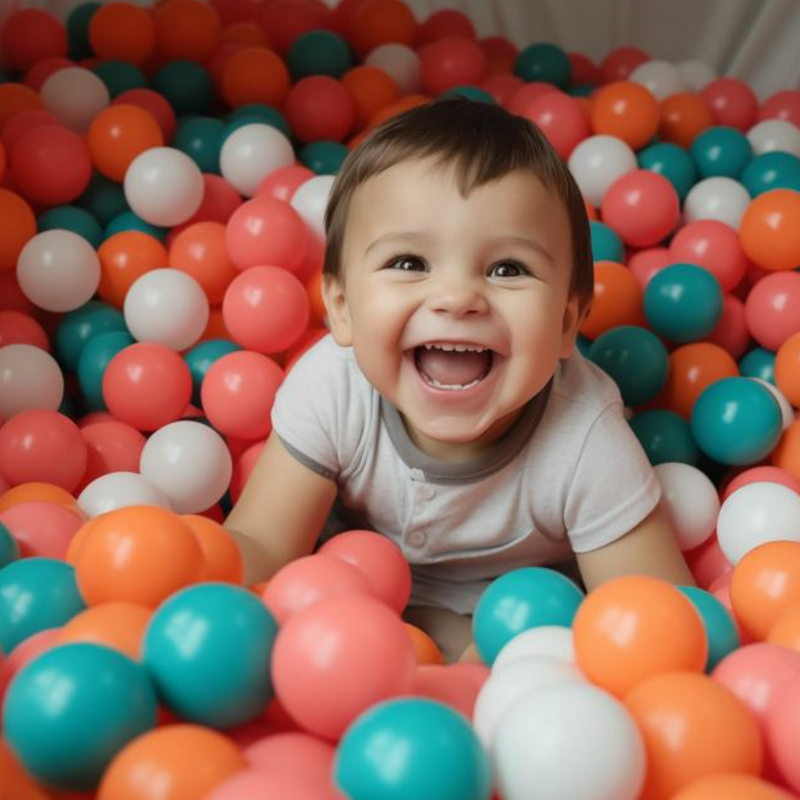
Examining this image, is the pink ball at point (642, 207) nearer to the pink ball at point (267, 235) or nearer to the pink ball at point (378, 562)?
the pink ball at point (267, 235)

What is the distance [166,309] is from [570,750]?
0.95 meters

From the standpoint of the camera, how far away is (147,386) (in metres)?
1.37

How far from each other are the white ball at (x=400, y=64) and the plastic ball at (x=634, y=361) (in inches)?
28.9

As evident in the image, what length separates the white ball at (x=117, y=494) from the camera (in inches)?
45.3

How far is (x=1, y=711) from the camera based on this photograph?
2.29ft

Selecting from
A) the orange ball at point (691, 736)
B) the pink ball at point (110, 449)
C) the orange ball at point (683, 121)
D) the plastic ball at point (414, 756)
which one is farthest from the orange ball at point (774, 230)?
the plastic ball at point (414, 756)

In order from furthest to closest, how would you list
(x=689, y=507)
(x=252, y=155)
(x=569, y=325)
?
(x=252, y=155) < (x=689, y=507) < (x=569, y=325)

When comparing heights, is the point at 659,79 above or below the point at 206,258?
above

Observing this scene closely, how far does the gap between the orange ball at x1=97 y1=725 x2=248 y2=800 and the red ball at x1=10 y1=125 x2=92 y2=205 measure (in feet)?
3.53

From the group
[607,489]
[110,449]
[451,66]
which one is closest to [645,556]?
[607,489]

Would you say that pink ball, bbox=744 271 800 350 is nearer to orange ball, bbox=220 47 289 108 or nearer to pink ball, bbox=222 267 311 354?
pink ball, bbox=222 267 311 354

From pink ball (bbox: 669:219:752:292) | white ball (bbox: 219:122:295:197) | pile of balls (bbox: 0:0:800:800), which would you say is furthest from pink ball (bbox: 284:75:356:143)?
pink ball (bbox: 669:219:752:292)

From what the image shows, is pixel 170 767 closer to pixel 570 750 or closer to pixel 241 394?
pixel 570 750

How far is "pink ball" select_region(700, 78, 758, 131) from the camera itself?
1.90 meters
